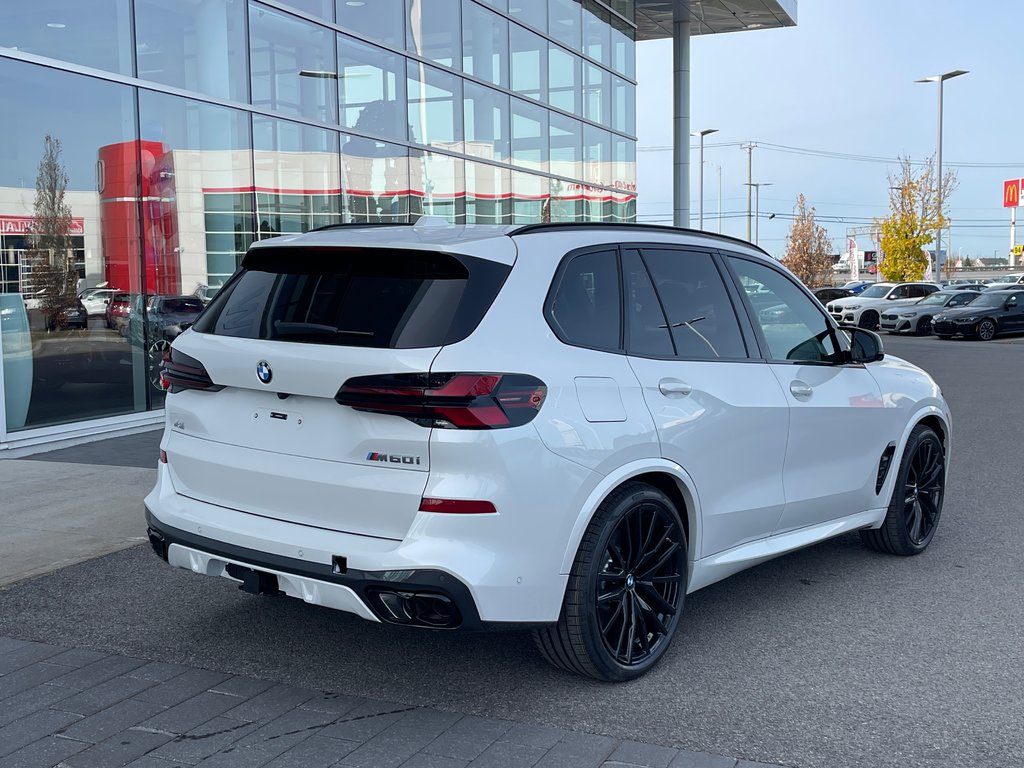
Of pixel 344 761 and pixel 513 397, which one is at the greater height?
pixel 513 397

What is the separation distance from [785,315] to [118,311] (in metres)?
8.38

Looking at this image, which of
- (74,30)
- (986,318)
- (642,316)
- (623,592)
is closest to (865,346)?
(642,316)

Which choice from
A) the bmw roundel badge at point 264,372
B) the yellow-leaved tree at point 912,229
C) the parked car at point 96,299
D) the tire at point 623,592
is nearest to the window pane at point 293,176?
the parked car at point 96,299

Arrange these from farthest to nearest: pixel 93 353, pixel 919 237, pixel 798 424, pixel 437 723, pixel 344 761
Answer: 1. pixel 919 237
2. pixel 93 353
3. pixel 798 424
4. pixel 437 723
5. pixel 344 761

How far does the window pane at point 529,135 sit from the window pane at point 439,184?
88.3 inches

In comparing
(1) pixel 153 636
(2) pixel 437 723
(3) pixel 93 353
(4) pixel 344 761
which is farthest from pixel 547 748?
(3) pixel 93 353

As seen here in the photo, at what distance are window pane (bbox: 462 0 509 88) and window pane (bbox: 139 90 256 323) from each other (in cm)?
617

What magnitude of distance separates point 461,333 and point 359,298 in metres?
0.46

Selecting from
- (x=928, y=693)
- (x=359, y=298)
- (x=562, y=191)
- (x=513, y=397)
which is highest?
(x=562, y=191)

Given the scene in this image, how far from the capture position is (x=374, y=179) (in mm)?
16094

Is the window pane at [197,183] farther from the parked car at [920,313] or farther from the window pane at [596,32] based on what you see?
the parked car at [920,313]

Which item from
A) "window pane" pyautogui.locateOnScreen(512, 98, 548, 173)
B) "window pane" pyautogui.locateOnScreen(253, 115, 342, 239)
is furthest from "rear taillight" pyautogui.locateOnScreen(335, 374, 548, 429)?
"window pane" pyautogui.locateOnScreen(512, 98, 548, 173)

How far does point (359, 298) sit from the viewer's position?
393 centimetres

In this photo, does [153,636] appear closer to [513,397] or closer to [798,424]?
[513,397]
